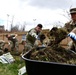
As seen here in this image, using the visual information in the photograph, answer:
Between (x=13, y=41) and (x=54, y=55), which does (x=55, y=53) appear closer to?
(x=54, y=55)

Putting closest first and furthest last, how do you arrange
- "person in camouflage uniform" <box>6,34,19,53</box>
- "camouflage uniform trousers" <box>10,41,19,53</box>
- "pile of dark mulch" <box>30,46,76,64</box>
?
"pile of dark mulch" <box>30,46,76,64</box> → "person in camouflage uniform" <box>6,34,19,53</box> → "camouflage uniform trousers" <box>10,41,19,53</box>

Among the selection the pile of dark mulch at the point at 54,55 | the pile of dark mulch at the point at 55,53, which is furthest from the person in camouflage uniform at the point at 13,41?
the pile of dark mulch at the point at 54,55

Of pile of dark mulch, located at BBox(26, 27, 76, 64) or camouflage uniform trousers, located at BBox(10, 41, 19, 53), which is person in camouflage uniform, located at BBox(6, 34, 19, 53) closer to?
camouflage uniform trousers, located at BBox(10, 41, 19, 53)

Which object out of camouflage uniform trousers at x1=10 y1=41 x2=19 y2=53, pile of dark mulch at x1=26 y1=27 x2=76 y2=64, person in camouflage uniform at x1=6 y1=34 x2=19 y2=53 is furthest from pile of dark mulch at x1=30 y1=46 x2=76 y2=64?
camouflage uniform trousers at x1=10 y1=41 x2=19 y2=53

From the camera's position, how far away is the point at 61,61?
9.78 feet

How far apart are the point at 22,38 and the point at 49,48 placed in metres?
12.8

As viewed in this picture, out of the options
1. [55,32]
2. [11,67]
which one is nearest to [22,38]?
[11,67]

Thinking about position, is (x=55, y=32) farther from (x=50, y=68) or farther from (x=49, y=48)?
(x=50, y=68)

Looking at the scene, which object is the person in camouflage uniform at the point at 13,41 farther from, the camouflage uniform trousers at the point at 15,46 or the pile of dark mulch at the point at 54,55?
the pile of dark mulch at the point at 54,55

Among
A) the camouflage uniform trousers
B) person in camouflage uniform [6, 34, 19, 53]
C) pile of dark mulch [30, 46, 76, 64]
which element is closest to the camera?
pile of dark mulch [30, 46, 76, 64]

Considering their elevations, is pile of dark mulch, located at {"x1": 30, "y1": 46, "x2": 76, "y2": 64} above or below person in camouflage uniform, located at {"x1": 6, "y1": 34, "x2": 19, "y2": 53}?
above

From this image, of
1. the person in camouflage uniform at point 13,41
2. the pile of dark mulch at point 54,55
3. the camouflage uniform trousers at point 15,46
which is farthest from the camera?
the camouflage uniform trousers at point 15,46

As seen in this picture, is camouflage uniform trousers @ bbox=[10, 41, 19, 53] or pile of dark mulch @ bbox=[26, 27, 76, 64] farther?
camouflage uniform trousers @ bbox=[10, 41, 19, 53]

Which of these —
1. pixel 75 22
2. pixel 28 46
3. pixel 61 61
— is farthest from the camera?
pixel 28 46
